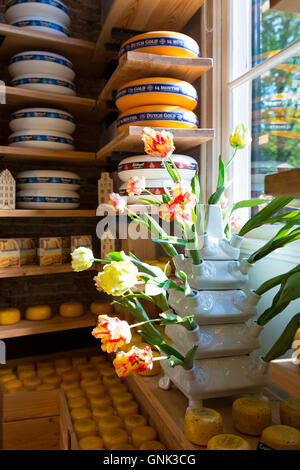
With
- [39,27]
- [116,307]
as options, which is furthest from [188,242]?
[39,27]

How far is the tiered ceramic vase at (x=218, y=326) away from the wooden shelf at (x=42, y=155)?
1007mm

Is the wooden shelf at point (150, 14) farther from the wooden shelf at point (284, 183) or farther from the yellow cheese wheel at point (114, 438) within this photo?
the yellow cheese wheel at point (114, 438)

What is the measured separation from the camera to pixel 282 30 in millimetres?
1146

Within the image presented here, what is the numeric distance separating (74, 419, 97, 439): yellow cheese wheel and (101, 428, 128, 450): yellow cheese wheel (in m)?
0.06

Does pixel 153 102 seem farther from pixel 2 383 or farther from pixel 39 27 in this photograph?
pixel 2 383

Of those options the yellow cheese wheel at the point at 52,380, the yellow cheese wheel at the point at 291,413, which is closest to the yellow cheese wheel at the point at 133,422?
the yellow cheese wheel at the point at 291,413

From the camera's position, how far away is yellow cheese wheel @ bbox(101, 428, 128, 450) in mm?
1034

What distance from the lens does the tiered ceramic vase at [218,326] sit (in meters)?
0.91

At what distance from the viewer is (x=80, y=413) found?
1.23 metres

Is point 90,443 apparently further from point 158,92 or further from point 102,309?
point 158,92

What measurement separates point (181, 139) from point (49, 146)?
0.76 metres

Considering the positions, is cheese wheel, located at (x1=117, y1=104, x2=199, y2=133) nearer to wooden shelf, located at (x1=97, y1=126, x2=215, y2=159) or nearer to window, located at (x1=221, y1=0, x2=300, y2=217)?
wooden shelf, located at (x1=97, y1=126, x2=215, y2=159)

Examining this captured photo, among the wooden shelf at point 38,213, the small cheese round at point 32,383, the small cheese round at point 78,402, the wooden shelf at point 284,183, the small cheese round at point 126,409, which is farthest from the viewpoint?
the wooden shelf at point 38,213

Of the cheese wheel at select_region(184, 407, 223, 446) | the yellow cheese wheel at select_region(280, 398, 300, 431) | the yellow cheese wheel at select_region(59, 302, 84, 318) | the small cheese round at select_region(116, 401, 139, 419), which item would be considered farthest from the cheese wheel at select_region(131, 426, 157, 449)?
the yellow cheese wheel at select_region(59, 302, 84, 318)
